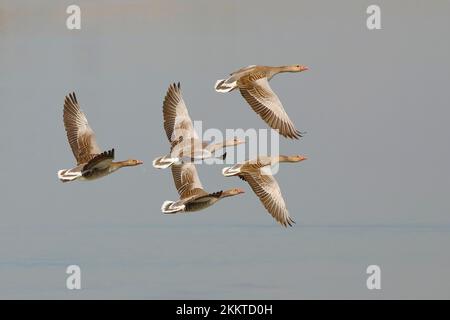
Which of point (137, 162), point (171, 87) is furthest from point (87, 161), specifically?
point (171, 87)

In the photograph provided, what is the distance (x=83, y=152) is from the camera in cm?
2362

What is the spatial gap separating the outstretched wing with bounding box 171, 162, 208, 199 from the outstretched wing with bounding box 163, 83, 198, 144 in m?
0.51

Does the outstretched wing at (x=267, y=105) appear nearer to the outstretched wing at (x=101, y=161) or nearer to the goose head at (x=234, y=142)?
the goose head at (x=234, y=142)

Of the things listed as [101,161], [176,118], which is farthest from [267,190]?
[101,161]

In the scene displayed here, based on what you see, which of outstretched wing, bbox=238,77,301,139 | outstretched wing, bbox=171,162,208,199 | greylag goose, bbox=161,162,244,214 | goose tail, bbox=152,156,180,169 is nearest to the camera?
greylag goose, bbox=161,162,244,214

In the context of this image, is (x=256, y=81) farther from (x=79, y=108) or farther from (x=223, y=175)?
(x=79, y=108)

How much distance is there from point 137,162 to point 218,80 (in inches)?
79.0

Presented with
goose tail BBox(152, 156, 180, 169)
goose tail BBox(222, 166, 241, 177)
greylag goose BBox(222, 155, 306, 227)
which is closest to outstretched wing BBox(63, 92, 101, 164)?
goose tail BBox(152, 156, 180, 169)

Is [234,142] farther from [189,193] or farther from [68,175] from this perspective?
[68,175]

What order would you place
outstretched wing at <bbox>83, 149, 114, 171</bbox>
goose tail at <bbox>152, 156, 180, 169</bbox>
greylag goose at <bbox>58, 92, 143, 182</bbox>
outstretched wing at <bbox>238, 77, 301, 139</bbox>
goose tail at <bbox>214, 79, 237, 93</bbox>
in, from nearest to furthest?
1. outstretched wing at <bbox>83, 149, 114, 171</bbox>
2. greylag goose at <bbox>58, 92, 143, 182</bbox>
3. outstretched wing at <bbox>238, 77, 301, 139</bbox>
4. goose tail at <bbox>152, 156, 180, 169</bbox>
5. goose tail at <bbox>214, 79, 237, 93</bbox>

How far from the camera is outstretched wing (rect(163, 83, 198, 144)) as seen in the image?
78.4ft

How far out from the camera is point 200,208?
74.6 ft

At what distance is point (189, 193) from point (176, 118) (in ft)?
5.25

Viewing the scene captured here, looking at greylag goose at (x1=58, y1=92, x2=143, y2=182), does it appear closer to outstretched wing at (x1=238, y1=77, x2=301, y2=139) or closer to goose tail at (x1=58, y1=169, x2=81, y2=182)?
goose tail at (x1=58, y1=169, x2=81, y2=182)
